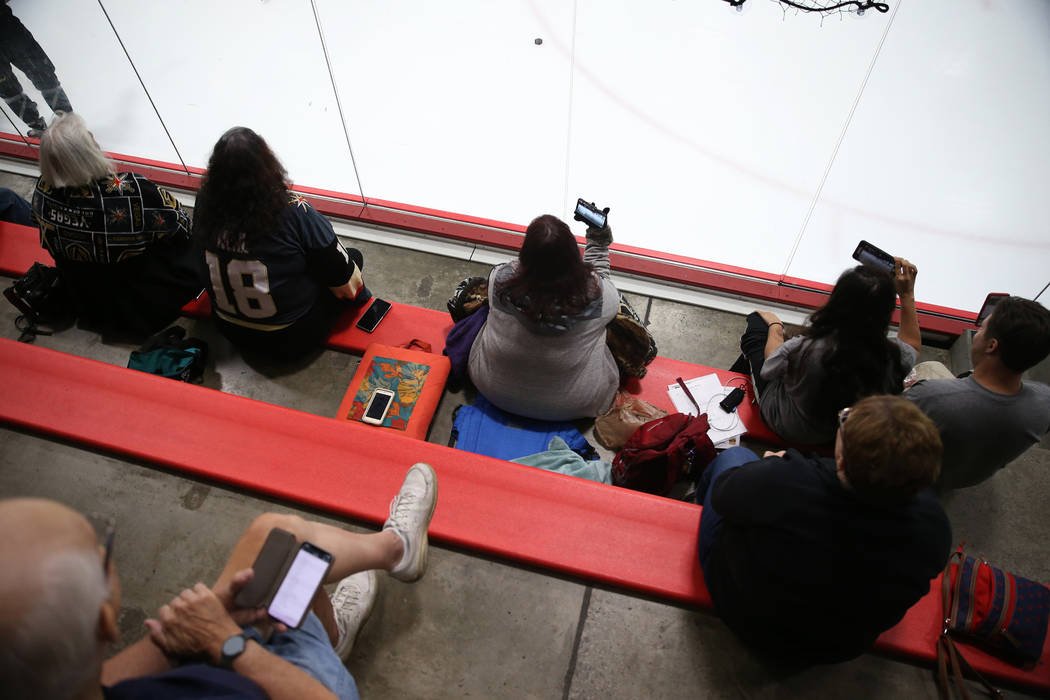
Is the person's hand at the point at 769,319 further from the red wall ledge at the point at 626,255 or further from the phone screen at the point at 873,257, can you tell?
the red wall ledge at the point at 626,255

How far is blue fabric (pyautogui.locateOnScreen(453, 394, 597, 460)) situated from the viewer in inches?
73.0

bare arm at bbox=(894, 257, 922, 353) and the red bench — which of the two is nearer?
the red bench

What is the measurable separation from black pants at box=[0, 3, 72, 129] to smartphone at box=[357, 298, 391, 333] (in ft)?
7.79

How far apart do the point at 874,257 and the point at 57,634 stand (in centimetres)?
236

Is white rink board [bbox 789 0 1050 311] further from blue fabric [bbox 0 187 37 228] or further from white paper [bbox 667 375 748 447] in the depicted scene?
blue fabric [bbox 0 187 37 228]

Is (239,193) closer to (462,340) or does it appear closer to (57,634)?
(462,340)

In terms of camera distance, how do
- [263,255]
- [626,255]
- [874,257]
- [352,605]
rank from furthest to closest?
[626,255] → [874,257] → [263,255] → [352,605]

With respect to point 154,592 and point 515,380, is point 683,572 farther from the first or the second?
point 154,592

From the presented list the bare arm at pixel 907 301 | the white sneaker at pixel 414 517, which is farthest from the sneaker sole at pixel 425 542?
the bare arm at pixel 907 301

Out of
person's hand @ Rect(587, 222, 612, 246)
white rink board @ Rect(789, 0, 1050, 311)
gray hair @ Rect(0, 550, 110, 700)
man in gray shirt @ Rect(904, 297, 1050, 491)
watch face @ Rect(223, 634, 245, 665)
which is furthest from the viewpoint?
white rink board @ Rect(789, 0, 1050, 311)

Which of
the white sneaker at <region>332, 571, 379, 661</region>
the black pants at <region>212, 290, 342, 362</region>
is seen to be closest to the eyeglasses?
the white sneaker at <region>332, 571, 379, 661</region>

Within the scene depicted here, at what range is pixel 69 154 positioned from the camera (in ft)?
5.49

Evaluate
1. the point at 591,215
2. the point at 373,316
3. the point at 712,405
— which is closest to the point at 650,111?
the point at 591,215

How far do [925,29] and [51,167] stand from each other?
186 inches
